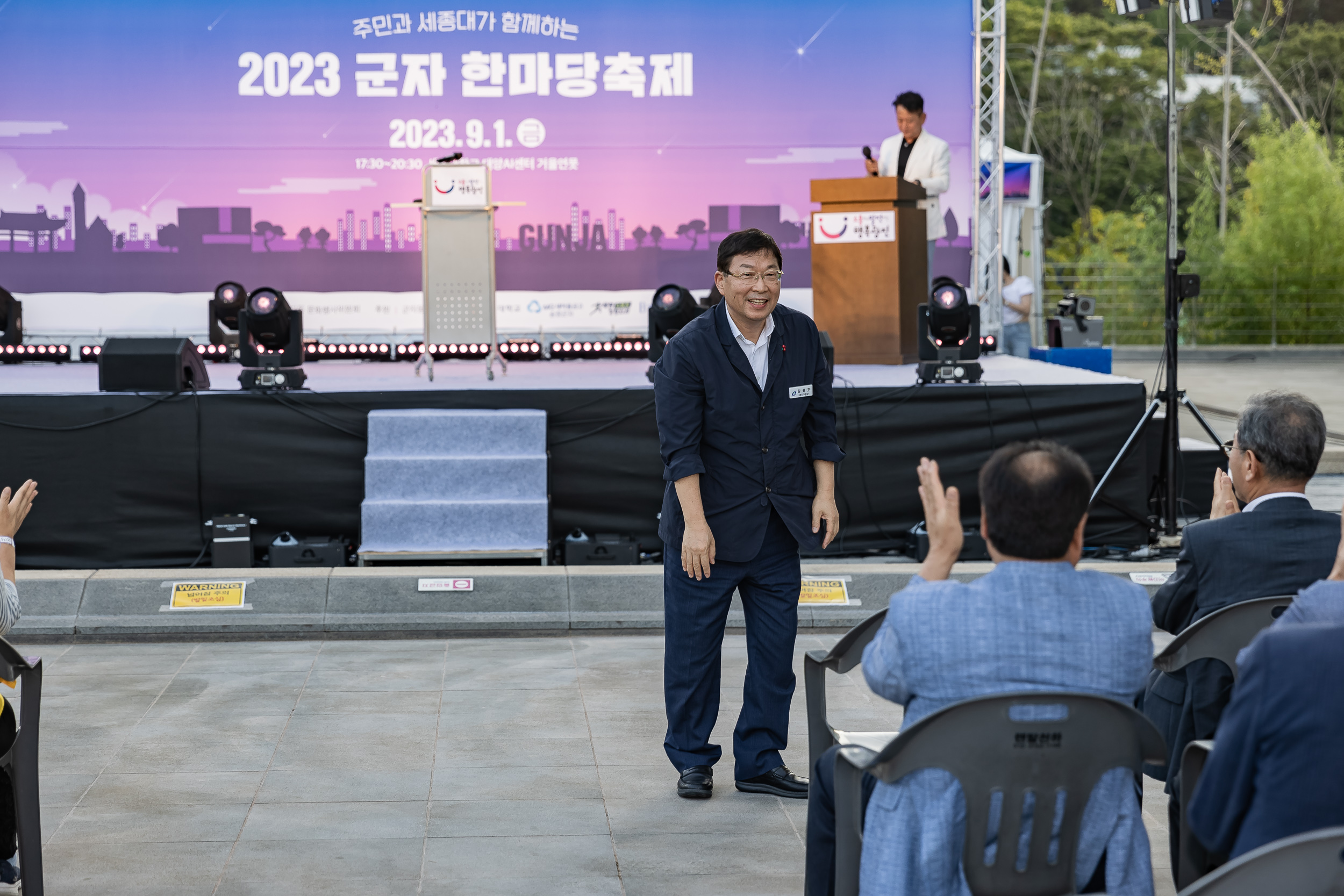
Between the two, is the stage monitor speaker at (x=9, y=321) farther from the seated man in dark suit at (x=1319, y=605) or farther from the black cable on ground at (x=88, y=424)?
the seated man in dark suit at (x=1319, y=605)

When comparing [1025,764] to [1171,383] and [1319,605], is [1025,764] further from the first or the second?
[1171,383]

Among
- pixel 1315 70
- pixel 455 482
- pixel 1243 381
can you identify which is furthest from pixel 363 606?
pixel 1315 70

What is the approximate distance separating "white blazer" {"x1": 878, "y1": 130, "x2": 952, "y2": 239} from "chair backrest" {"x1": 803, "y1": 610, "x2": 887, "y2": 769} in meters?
6.21

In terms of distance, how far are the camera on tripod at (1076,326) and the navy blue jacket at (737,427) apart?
28.1ft

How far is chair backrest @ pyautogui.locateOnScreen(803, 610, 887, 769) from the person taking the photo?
280cm

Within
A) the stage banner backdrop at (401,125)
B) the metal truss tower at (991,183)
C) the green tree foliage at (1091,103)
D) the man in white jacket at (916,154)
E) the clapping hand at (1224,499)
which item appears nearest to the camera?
the clapping hand at (1224,499)

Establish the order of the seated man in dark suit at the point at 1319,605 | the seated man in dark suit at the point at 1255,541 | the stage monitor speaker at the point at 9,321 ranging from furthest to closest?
1. the stage monitor speaker at the point at 9,321
2. the seated man in dark suit at the point at 1255,541
3. the seated man in dark suit at the point at 1319,605

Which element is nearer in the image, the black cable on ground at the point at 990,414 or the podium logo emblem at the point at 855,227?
the black cable on ground at the point at 990,414

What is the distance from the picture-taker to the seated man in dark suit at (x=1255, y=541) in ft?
8.93

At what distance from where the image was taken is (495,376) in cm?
795

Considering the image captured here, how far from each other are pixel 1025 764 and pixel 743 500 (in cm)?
172

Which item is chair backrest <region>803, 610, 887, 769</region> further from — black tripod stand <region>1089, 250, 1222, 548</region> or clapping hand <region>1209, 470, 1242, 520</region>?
black tripod stand <region>1089, 250, 1222, 548</region>

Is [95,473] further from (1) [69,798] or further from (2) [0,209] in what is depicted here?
(2) [0,209]

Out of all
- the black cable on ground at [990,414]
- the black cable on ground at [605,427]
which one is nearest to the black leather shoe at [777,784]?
the black cable on ground at [605,427]
